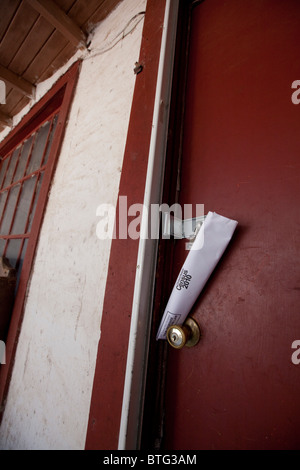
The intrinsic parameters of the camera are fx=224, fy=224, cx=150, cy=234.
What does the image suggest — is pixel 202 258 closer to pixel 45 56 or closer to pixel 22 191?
pixel 22 191

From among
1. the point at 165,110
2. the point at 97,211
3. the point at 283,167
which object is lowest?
the point at 283,167

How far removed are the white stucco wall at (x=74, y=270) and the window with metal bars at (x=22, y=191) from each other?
1.41 feet

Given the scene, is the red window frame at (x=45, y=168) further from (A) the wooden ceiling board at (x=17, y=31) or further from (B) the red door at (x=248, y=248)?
(B) the red door at (x=248, y=248)

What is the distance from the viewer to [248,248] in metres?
0.55

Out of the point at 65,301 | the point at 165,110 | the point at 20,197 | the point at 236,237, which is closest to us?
the point at 236,237

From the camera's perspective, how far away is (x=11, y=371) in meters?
1.09

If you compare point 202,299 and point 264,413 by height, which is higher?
point 202,299

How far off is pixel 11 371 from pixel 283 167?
1409 mm

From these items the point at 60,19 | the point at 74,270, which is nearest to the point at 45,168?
the point at 60,19

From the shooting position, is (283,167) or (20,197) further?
(20,197)

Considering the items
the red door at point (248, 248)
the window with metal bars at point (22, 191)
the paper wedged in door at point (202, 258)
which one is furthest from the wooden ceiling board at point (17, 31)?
the paper wedged in door at point (202, 258)

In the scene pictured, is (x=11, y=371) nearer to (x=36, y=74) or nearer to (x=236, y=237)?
(x=236, y=237)

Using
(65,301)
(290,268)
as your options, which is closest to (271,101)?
(290,268)

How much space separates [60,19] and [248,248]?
69.5 inches
